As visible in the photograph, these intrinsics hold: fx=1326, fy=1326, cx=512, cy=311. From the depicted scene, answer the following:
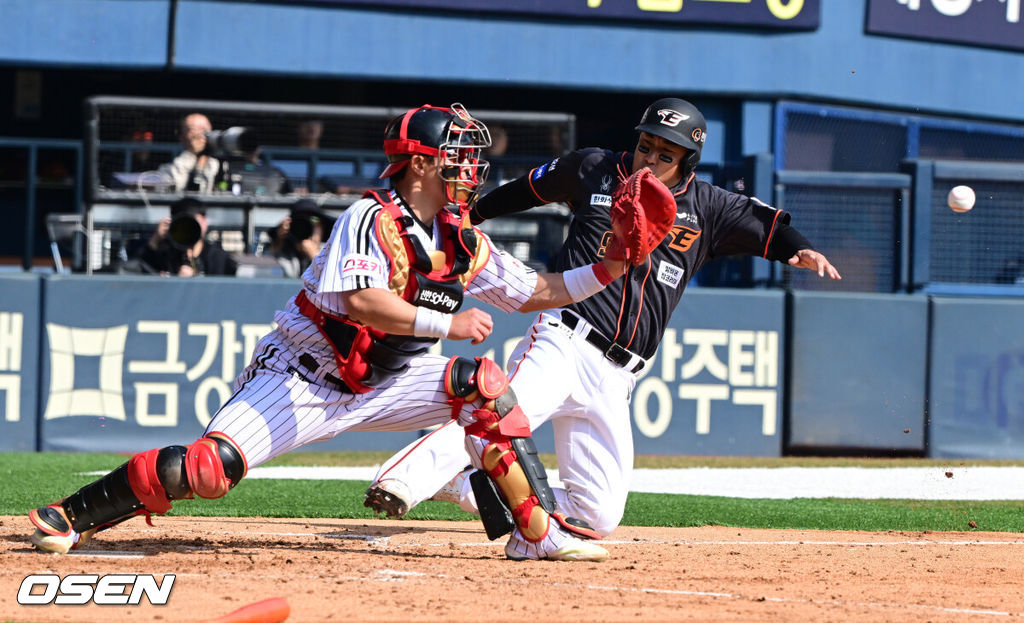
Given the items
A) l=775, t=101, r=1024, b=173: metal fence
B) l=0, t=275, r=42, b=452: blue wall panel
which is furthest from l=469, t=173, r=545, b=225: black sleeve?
l=775, t=101, r=1024, b=173: metal fence

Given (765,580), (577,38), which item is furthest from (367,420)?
(577,38)

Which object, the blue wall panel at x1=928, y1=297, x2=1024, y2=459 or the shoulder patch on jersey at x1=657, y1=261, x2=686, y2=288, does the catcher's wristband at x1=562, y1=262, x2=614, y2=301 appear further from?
the blue wall panel at x1=928, y1=297, x2=1024, y2=459

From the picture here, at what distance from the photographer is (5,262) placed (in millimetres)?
14945

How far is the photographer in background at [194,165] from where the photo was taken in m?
11.2

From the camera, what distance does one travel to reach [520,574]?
479 centimetres

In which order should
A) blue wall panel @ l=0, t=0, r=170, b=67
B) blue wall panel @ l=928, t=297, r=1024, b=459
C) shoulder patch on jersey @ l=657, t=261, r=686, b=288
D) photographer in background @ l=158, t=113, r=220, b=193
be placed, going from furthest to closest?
blue wall panel @ l=0, t=0, r=170, b=67 < photographer in background @ l=158, t=113, r=220, b=193 < blue wall panel @ l=928, t=297, r=1024, b=459 < shoulder patch on jersey @ l=657, t=261, r=686, b=288

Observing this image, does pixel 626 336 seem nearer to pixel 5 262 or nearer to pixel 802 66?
pixel 802 66

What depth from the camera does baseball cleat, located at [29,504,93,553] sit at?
188 inches

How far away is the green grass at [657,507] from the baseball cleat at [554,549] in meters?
1.69

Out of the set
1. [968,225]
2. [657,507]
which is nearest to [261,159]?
→ [657,507]

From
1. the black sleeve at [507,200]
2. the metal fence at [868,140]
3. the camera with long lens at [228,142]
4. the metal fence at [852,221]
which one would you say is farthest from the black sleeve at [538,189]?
the metal fence at [868,140]

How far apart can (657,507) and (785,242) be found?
2.14m

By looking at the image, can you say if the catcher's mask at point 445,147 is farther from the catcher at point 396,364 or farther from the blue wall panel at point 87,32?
the blue wall panel at point 87,32

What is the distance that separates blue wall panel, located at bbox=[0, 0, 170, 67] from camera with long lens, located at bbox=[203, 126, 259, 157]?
2.84m
